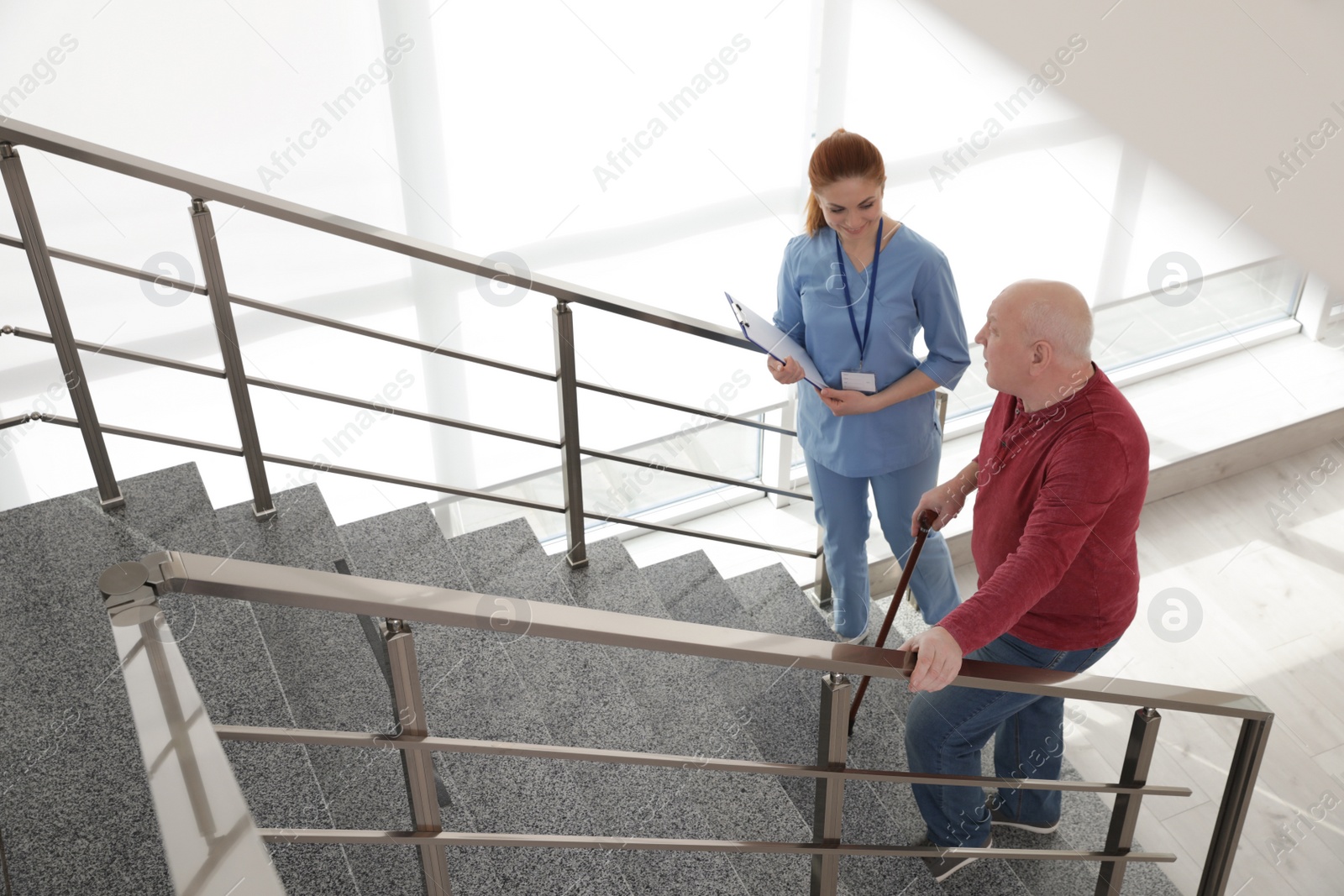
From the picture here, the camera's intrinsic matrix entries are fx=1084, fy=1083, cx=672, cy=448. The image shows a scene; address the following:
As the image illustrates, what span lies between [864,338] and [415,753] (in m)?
1.49

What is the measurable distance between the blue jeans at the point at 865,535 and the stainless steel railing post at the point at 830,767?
104 centimetres

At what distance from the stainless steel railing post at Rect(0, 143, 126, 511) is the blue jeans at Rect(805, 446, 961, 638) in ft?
5.07

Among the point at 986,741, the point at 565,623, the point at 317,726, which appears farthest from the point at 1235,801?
the point at 317,726

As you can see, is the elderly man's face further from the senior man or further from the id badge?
the id badge

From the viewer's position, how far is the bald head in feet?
5.35

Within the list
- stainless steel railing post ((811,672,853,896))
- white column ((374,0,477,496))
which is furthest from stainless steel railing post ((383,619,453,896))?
white column ((374,0,477,496))

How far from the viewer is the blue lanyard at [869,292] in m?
2.27

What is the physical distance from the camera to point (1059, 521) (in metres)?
1.59

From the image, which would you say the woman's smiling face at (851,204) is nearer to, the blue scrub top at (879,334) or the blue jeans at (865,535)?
the blue scrub top at (879,334)

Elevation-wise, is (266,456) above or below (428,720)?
above

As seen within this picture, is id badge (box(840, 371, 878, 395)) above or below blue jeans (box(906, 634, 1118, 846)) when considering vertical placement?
above

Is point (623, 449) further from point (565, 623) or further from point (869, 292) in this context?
point (565, 623)

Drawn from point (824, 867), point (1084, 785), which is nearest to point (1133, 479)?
point (1084, 785)

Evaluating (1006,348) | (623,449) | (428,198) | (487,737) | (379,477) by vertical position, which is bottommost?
(487,737)
